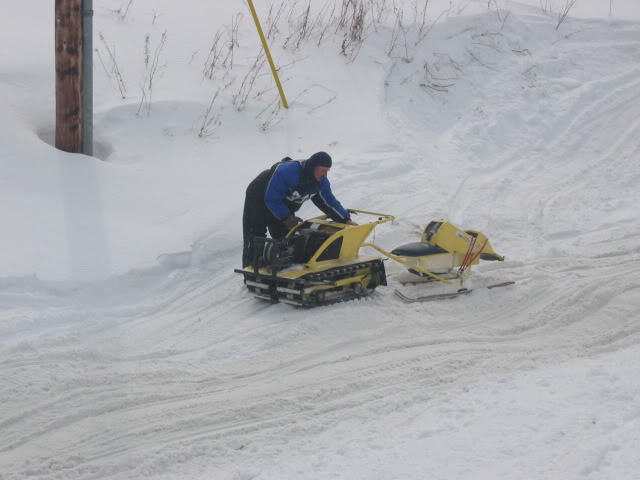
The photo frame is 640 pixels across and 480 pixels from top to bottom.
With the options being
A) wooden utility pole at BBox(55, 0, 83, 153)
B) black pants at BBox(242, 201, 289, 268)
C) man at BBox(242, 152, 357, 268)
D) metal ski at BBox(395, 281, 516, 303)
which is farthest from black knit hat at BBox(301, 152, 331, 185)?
wooden utility pole at BBox(55, 0, 83, 153)

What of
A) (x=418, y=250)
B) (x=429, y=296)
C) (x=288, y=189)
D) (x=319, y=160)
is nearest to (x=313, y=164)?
(x=319, y=160)

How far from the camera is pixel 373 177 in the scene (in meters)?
10.9

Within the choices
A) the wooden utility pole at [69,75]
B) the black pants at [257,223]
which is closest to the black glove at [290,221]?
the black pants at [257,223]

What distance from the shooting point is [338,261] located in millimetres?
8078

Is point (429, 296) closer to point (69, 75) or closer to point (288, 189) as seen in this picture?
point (288, 189)

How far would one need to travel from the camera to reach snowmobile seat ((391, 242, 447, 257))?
8.39 metres

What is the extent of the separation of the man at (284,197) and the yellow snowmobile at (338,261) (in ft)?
0.63

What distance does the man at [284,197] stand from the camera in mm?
8164

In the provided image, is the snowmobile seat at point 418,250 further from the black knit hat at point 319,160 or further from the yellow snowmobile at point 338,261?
the black knit hat at point 319,160

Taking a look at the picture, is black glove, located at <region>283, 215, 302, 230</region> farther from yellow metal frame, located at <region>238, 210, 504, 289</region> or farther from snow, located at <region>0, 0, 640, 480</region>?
snow, located at <region>0, 0, 640, 480</region>

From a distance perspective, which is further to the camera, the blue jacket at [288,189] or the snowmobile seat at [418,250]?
the snowmobile seat at [418,250]

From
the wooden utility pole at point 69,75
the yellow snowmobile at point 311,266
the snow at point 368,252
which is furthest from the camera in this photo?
the wooden utility pole at point 69,75

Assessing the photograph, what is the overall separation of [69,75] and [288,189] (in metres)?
3.21

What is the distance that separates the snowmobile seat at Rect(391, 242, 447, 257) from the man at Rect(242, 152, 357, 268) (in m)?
0.59
